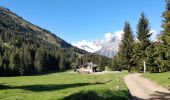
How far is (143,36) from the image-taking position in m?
87.2

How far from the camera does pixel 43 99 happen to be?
2525cm

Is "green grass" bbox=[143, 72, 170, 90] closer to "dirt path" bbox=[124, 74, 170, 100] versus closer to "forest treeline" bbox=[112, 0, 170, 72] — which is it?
"dirt path" bbox=[124, 74, 170, 100]

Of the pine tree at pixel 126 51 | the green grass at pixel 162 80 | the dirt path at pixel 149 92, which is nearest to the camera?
the dirt path at pixel 149 92

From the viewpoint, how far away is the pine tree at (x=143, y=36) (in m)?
87.4

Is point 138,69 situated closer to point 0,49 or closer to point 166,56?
point 166,56

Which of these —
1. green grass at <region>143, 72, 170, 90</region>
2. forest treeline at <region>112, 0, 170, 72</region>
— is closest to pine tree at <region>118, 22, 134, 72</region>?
forest treeline at <region>112, 0, 170, 72</region>

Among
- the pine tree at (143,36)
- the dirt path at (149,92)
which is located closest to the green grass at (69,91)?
the dirt path at (149,92)

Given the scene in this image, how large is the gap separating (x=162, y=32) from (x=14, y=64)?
10869 cm

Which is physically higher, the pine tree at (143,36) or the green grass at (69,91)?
the pine tree at (143,36)

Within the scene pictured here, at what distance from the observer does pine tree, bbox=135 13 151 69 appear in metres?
87.4

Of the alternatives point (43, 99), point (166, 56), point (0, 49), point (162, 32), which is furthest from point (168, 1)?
point (0, 49)

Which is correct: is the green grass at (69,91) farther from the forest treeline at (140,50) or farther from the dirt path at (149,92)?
the forest treeline at (140,50)

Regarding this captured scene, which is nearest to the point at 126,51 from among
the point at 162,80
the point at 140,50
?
the point at 140,50

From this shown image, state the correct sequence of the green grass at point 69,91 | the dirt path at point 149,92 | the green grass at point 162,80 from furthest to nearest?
the green grass at point 162,80, the dirt path at point 149,92, the green grass at point 69,91
